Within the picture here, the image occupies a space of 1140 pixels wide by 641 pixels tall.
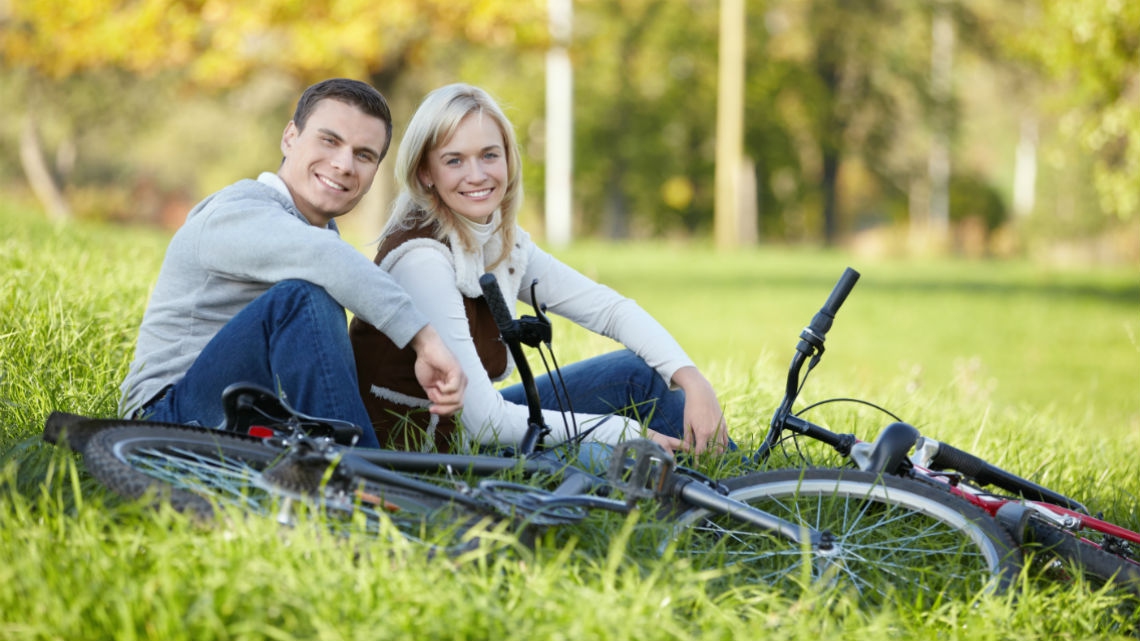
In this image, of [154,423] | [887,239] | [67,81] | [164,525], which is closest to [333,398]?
[154,423]

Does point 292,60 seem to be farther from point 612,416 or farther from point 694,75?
point 694,75

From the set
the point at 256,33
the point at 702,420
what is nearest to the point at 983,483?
the point at 702,420

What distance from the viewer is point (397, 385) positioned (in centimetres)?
320

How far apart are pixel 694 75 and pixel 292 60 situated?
2711 centimetres

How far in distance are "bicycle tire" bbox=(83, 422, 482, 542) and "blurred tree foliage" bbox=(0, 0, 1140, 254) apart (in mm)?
10685

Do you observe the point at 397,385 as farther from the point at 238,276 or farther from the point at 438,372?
the point at 238,276

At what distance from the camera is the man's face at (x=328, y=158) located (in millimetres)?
3152

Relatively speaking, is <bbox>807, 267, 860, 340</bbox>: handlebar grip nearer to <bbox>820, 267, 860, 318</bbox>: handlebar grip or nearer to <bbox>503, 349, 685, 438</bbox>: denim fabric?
<bbox>820, 267, 860, 318</bbox>: handlebar grip

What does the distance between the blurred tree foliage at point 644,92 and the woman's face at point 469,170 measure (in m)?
9.71

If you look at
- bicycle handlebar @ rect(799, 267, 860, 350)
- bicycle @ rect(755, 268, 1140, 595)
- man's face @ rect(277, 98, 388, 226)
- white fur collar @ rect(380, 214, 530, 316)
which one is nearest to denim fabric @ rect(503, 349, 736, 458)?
white fur collar @ rect(380, 214, 530, 316)

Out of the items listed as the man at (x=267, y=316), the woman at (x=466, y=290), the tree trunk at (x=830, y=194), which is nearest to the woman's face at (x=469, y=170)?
the woman at (x=466, y=290)

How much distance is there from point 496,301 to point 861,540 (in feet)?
3.50

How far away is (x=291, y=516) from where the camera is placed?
7.28ft

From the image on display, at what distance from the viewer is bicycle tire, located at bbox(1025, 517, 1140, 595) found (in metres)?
2.56
